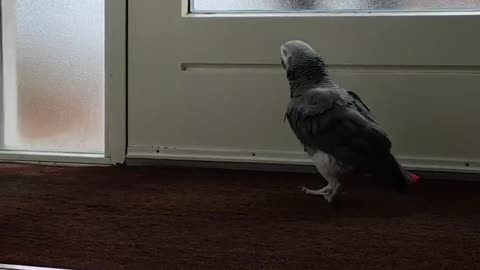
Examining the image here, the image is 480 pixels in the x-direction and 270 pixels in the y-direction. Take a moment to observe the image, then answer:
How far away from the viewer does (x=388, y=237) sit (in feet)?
2.26

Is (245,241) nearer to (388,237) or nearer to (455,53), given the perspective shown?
(388,237)

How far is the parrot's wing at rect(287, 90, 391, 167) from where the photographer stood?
2.62 ft

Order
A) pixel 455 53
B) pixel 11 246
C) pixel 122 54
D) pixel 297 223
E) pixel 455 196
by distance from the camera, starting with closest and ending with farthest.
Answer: pixel 11 246, pixel 297 223, pixel 455 196, pixel 455 53, pixel 122 54

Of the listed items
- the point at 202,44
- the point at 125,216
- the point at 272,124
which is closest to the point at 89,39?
the point at 202,44

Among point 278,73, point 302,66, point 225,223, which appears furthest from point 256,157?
point 225,223

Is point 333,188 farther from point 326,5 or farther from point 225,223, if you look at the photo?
point 326,5

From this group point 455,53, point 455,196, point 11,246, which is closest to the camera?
point 11,246

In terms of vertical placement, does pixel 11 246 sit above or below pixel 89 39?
below

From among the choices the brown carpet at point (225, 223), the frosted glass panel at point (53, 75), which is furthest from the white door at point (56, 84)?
the brown carpet at point (225, 223)

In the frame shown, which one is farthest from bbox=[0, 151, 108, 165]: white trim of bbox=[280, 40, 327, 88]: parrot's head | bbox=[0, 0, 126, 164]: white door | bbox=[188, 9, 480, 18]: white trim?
bbox=[280, 40, 327, 88]: parrot's head

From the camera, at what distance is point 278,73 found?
3.60 ft

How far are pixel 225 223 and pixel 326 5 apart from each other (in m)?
0.56

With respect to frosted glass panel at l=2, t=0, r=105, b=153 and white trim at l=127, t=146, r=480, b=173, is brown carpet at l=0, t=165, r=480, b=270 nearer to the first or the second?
white trim at l=127, t=146, r=480, b=173

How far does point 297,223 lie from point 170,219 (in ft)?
0.54
